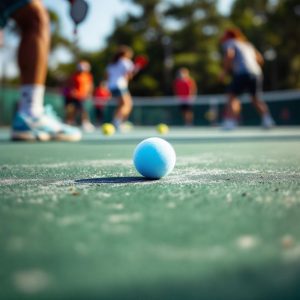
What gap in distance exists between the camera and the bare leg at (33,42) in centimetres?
433

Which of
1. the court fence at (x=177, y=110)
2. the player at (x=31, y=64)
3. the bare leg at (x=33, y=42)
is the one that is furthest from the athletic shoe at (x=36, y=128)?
the court fence at (x=177, y=110)

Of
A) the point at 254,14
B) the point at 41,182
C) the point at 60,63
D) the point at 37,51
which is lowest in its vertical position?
the point at 41,182

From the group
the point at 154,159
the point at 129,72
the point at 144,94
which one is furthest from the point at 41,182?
the point at 144,94

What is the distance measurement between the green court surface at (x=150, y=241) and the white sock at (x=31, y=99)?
2825mm

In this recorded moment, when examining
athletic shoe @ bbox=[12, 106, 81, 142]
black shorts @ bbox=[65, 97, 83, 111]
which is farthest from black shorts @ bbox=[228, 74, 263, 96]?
black shorts @ bbox=[65, 97, 83, 111]

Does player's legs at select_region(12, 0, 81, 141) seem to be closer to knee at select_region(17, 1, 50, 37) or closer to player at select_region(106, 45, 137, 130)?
knee at select_region(17, 1, 50, 37)

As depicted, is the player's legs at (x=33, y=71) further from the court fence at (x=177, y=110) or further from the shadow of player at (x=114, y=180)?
the court fence at (x=177, y=110)

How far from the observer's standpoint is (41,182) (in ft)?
6.47

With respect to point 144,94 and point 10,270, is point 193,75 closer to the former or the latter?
point 144,94

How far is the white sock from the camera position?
4.55 meters

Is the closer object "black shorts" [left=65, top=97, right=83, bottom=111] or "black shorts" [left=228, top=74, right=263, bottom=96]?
"black shorts" [left=228, top=74, right=263, bottom=96]

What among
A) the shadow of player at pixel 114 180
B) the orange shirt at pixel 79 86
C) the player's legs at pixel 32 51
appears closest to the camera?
the shadow of player at pixel 114 180

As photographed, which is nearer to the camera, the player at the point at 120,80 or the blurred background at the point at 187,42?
the player at the point at 120,80

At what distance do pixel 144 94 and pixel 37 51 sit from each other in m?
34.6
